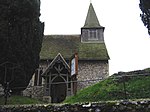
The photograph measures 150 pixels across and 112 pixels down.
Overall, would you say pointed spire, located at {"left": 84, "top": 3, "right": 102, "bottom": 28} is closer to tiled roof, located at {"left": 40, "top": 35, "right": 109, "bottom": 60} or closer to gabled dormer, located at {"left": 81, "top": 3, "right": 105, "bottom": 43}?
gabled dormer, located at {"left": 81, "top": 3, "right": 105, "bottom": 43}

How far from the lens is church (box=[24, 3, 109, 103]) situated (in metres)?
24.6

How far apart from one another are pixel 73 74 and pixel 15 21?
5.54 meters

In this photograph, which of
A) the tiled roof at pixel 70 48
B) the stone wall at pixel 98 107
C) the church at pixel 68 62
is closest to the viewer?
the stone wall at pixel 98 107

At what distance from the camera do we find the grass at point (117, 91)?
11.0 m

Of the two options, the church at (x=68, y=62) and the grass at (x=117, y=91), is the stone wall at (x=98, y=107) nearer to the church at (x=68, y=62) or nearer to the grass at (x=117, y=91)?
the grass at (x=117, y=91)

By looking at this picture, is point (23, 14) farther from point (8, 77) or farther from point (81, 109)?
point (81, 109)

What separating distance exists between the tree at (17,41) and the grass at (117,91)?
4478mm

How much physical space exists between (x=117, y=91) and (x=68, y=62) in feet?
49.3

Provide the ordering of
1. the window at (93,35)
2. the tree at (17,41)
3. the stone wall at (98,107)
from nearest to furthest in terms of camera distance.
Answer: the stone wall at (98,107) < the tree at (17,41) < the window at (93,35)

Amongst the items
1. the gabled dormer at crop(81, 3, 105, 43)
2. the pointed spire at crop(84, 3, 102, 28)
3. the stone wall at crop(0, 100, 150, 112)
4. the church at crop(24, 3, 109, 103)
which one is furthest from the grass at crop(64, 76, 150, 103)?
the pointed spire at crop(84, 3, 102, 28)

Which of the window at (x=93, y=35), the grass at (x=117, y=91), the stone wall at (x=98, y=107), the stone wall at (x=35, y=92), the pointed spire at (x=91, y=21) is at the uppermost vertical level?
the pointed spire at (x=91, y=21)

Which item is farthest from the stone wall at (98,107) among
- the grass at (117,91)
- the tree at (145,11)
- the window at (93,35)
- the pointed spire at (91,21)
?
the pointed spire at (91,21)

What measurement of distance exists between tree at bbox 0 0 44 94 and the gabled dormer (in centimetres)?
1426

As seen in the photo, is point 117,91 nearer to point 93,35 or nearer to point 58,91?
point 58,91
